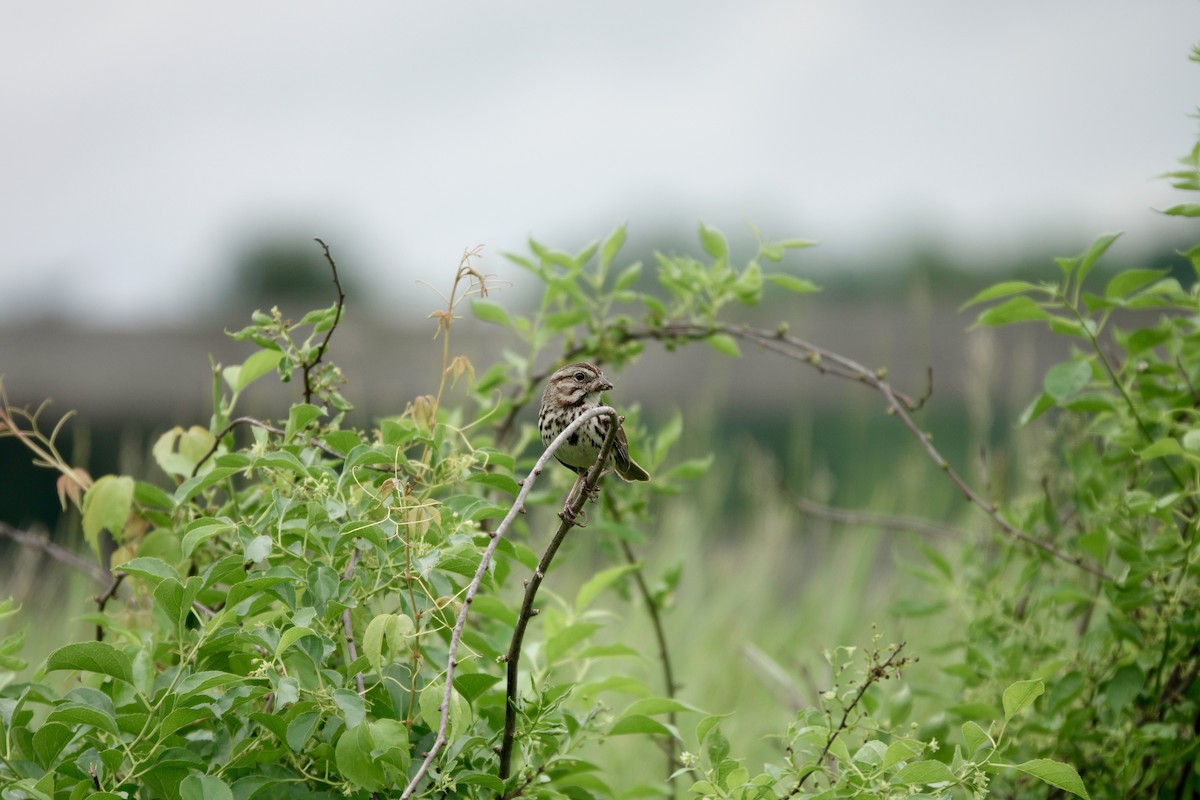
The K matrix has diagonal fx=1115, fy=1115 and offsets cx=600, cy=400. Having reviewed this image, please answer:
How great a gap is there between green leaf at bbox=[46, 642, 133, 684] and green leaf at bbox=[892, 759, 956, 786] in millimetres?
1113

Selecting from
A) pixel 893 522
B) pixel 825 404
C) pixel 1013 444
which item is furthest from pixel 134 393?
pixel 893 522

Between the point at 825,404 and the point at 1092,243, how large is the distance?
812 centimetres

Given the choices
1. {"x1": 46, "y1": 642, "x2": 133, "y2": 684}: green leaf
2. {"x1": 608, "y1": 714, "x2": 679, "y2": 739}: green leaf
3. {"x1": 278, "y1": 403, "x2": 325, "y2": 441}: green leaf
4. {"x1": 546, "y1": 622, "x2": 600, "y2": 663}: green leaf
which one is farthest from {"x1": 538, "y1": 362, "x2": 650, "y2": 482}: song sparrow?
{"x1": 46, "y1": 642, "x2": 133, "y2": 684}: green leaf

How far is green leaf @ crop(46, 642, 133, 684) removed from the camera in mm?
1569

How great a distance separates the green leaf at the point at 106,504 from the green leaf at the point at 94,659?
0.45 m

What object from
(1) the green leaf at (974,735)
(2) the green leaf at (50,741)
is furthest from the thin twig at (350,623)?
(1) the green leaf at (974,735)

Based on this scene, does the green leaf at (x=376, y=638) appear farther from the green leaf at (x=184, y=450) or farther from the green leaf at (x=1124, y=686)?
the green leaf at (x=1124, y=686)

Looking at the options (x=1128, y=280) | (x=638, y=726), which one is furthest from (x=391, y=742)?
(x=1128, y=280)

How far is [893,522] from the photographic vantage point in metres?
3.35

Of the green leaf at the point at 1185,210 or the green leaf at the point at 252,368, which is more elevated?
the green leaf at the point at 1185,210

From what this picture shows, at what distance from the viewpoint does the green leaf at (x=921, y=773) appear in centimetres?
154

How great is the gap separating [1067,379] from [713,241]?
88cm

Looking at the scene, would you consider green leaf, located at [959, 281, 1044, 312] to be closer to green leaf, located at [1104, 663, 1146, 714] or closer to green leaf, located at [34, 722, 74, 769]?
green leaf, located at [1104, 663, 1146, 714]

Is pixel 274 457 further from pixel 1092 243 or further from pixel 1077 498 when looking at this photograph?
pixel 1077 498
